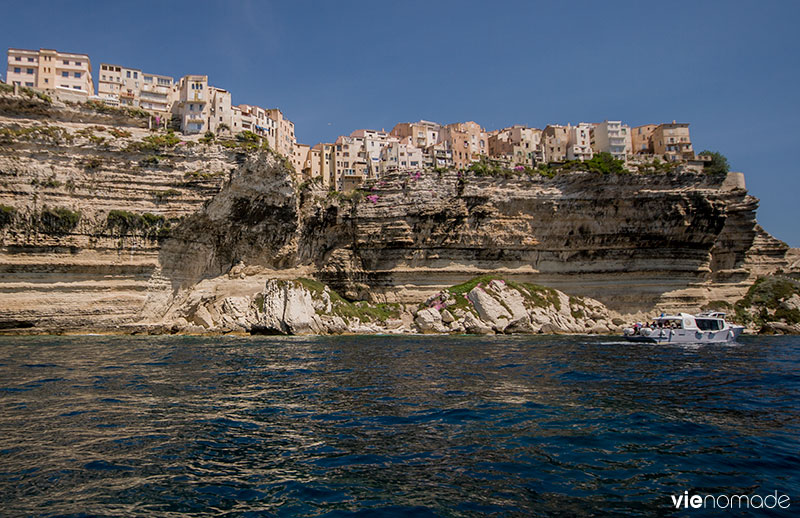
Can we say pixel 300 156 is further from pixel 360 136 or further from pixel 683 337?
pixel 683 337

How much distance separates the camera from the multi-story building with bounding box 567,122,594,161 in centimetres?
7425

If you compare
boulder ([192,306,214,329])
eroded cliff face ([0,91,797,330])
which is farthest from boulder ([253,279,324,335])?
eroded cliff face ([0,91,797,330])

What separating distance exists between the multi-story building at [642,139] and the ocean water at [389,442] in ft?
230

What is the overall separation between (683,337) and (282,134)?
5776cm

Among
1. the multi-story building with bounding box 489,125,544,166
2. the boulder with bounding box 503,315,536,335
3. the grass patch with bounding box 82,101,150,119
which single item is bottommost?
the boulder with bounding box 503,315,536,335

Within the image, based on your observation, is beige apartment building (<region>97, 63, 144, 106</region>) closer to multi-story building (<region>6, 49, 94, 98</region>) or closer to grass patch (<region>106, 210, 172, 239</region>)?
multi-story building (<region>6, 49, 94, 98</region>)

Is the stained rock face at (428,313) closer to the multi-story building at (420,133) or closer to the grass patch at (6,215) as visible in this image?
the grass patch at (6,215)

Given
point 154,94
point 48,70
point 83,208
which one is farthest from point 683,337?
point 48,70

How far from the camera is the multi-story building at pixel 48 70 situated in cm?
5444

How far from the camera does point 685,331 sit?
3175 centimetres

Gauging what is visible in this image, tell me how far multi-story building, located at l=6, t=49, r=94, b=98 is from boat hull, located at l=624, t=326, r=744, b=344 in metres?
59.4

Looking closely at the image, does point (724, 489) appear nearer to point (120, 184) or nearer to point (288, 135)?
point (120, 184)

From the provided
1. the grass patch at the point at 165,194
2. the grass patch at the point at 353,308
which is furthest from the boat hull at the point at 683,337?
the grass patch at the point at 165,194

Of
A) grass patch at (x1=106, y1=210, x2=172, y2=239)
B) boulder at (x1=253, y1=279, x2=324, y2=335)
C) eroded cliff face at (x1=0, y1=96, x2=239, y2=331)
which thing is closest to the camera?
eroded cliff face at (x1=0, y1=96, x2=239, y2=331)
